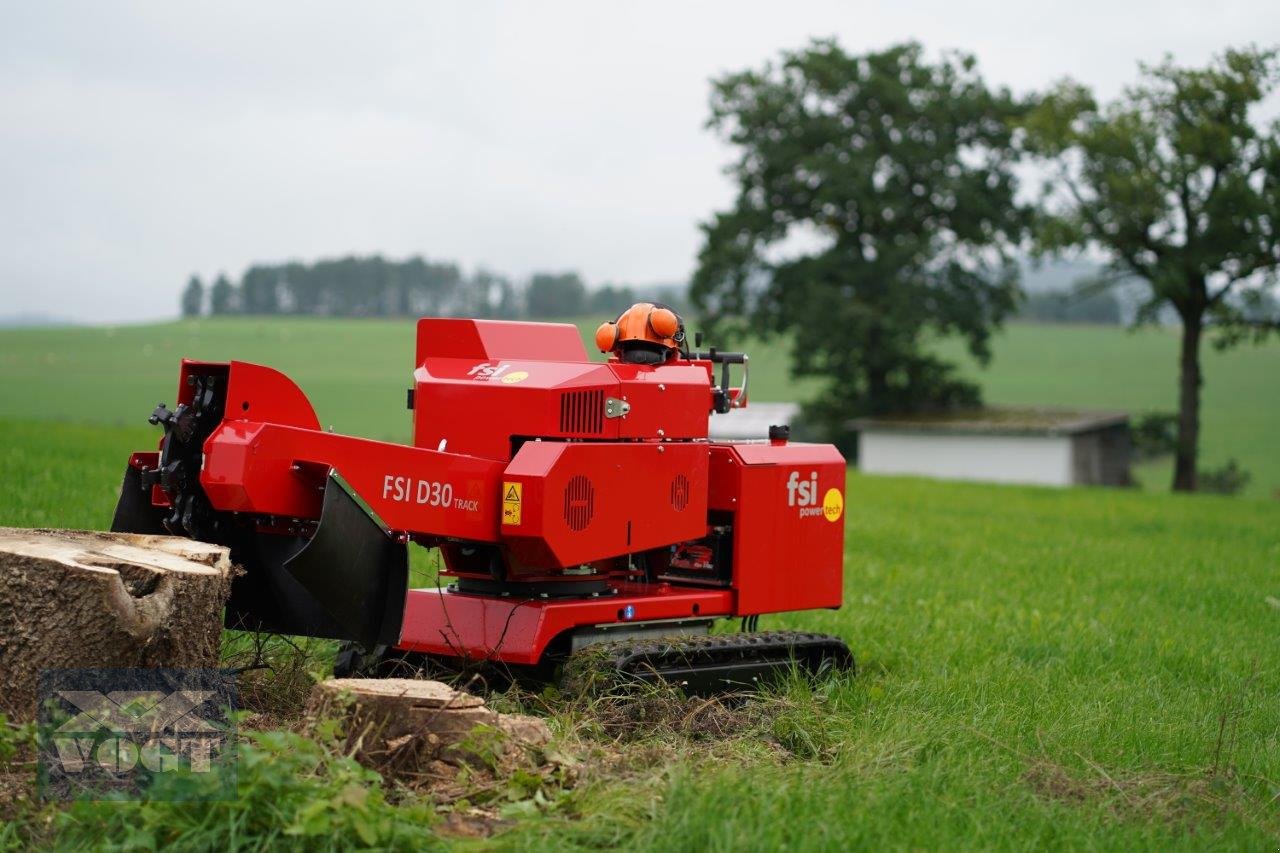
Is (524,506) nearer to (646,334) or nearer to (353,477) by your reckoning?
(353,477)

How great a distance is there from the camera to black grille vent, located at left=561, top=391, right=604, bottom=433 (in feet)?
24.4

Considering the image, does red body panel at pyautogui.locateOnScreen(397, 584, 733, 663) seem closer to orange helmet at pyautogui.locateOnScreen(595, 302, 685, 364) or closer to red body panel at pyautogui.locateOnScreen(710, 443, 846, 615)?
red body panel at pyautogui.locateOnScreen(710, 443, 846, 615)

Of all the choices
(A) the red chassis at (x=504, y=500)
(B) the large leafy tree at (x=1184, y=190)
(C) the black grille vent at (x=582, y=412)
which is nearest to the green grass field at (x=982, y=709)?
(A) the red chassis at (x=504, y=500)

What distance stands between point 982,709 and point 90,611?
440 centimetres

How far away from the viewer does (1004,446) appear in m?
45.3

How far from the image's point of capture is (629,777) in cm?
575

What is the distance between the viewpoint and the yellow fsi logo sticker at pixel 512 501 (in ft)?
23.4

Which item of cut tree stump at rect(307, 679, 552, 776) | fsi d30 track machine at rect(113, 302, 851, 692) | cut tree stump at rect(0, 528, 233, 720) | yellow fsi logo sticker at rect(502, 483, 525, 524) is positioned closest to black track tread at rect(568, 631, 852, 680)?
fsi d30 track machine at rect(113, 302, 851, 692)

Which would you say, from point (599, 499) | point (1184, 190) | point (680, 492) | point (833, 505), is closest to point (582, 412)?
point (599, 499)

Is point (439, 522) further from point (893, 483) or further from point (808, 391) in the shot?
point (808, 391)

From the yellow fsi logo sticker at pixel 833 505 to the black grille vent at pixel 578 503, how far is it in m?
1.95

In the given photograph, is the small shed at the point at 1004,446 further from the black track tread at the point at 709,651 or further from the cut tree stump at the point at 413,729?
the cut tree stump at the point at 413,729

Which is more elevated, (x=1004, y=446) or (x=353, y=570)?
(x=353, y=570)

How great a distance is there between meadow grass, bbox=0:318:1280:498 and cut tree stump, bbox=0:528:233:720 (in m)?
A: 26.8
